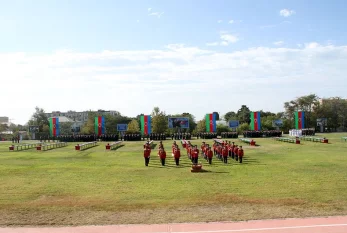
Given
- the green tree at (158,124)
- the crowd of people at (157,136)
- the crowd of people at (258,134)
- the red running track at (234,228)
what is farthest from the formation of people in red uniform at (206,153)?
the green tree at (158,124)

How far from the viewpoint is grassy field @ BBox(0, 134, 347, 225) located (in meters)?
9.76

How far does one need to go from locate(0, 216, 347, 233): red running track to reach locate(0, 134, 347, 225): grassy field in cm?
43

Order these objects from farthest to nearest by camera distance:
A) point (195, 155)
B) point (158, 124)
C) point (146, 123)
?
point (158, 124)
point (146, 123)
point (195, 155)

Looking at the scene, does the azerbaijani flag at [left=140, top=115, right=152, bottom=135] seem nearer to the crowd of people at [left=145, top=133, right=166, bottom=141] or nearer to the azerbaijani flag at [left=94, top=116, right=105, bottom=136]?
the crowd of people at [left=145, top=133, right=166, bottom=141]

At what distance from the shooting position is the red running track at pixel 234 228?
8406 millimetres

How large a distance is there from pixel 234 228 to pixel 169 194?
4.13 metres

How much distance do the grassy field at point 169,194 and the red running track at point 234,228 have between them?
433mm

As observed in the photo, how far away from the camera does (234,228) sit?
8594 millimetres

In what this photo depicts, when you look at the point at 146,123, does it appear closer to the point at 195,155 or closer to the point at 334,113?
the point at 195,155

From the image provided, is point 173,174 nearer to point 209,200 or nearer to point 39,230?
point 209,200

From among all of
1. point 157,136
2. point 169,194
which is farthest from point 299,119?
point 169,194

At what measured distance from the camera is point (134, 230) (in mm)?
8617

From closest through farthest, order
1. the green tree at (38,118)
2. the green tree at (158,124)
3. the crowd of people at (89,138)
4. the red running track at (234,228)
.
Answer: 1. the red running track at (234,228)
2. the crowd of people at (89,138)
3. the green tree at (158,124)
4. the green tree at (38,118)

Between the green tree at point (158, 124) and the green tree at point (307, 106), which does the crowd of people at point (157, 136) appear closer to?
the green tree at point (158, 124)
